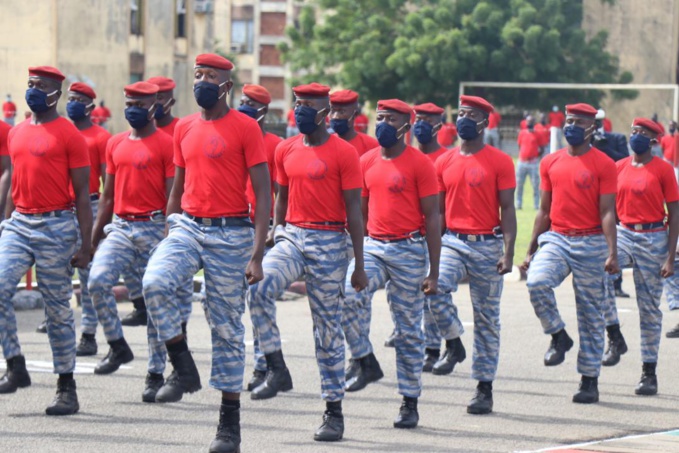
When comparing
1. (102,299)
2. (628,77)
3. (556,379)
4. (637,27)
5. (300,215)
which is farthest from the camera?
(637,27)

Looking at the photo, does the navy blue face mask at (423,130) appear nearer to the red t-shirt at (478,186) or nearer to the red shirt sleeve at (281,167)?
the red t-shirt at (478,186)

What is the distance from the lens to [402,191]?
384 inches

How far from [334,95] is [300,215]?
1.84 metres

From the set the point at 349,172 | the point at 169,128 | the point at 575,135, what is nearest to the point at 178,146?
the point at 349,172

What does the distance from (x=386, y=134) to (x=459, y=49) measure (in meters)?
38.5

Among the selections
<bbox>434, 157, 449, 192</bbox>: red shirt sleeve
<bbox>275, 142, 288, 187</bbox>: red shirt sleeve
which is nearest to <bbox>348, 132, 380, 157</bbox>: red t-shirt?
<bbox>434, 157, 449, 192</bbox>: red shirt sleeve

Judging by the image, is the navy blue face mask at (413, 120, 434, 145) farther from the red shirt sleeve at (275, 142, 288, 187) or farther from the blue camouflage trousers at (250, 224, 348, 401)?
the blue camouflage trousers at (250, 224, 348, 401)

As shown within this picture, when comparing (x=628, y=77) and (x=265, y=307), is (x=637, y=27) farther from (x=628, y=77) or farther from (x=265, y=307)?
(x=265, y=307)

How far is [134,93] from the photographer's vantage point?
33.6 feet

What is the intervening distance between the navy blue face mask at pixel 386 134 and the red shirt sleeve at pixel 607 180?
1.73 meters

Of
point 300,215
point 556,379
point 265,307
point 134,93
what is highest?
point 134,93

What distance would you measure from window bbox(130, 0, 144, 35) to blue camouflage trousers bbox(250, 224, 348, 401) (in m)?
38.4

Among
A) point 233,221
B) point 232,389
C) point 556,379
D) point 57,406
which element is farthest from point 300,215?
point 556,379

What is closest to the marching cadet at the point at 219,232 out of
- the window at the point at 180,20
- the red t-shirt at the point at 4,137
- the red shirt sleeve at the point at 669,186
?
the red t-shirt at the point at 4,137
